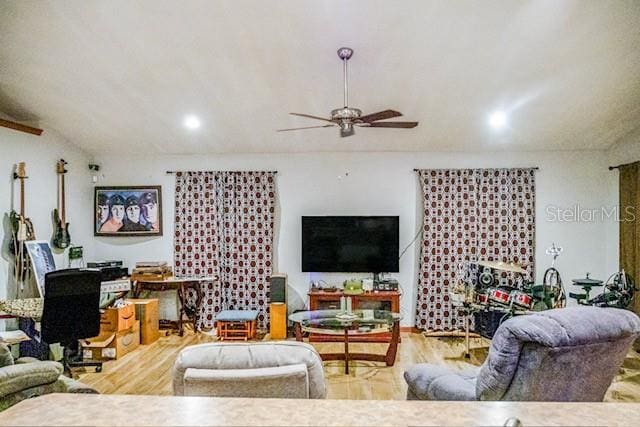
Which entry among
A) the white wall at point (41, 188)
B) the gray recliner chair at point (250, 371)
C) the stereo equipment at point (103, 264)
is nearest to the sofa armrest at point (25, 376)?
the gray recliner chair at point (250, 371)

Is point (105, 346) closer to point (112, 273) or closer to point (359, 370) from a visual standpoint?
point (112, 273)

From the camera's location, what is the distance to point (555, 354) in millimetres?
2148

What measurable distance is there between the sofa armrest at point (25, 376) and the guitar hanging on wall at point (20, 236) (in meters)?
2.81

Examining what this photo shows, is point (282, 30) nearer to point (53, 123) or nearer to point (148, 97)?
point (148, 97)

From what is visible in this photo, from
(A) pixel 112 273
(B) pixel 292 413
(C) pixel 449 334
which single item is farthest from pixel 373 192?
(B) pixel 292 413

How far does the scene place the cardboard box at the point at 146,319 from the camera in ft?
18.4

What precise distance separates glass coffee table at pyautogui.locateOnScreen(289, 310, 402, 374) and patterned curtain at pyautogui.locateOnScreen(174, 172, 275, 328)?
158 centimetres

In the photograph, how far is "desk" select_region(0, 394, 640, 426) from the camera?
0.95m

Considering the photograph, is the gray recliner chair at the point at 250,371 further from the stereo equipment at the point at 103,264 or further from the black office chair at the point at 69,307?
the stereo equipment at the point at 103,264

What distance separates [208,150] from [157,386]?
3.21 meters

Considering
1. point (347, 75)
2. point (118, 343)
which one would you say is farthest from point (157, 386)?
point (347, 75)

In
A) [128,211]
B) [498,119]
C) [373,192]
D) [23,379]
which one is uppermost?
[498,119]

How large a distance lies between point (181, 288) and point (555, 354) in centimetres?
493

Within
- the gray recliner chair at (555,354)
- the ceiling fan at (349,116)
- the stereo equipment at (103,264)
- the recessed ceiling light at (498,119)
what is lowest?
the gray recliner chair at (555,354)
